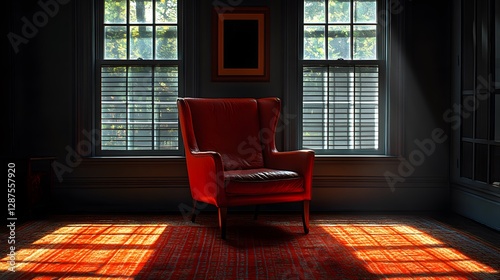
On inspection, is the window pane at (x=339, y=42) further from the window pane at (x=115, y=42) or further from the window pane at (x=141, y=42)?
the window pane at (x=115, y=42)

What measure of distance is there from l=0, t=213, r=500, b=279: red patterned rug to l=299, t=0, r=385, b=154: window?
88 centimetres

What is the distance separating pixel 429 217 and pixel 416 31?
1700mm

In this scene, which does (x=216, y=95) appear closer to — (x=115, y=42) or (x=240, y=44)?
(x=240, y=44)

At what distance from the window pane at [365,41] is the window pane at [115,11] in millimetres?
2159

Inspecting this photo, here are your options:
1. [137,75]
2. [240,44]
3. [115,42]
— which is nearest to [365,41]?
[240,44]

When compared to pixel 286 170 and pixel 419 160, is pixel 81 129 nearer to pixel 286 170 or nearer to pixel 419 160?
pixel 286 170

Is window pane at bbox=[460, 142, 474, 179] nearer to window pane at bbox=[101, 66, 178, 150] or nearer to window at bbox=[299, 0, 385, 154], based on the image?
window at bbox=[299, 0, 385, 154]

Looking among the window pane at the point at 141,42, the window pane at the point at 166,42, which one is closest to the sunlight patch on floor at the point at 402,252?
the window pane at the point at 166,42

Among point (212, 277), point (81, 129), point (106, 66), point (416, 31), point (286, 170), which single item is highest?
point (416, 31)

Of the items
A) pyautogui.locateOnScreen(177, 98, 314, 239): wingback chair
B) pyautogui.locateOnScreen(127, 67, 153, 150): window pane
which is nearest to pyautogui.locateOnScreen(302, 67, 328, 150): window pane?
pyautogui.locateOnScreen(177, 98, 314, 239): wingback chair

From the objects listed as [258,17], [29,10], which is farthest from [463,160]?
[29,10]

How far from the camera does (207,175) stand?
422 cm

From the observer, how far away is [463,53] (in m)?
4.96

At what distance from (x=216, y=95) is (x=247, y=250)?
1.96m
